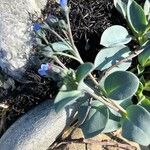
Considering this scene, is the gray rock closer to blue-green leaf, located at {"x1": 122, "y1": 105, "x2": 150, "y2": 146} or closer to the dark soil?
the dark soil

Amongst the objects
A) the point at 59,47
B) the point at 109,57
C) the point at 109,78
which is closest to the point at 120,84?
the point at 109,78

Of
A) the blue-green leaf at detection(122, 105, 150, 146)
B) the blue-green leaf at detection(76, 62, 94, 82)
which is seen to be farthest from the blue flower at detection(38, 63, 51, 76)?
the blue-green leaf at detection(122, 105, 150, 146)

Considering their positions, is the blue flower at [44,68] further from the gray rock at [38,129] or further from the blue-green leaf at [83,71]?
the gray rock at [38,129]

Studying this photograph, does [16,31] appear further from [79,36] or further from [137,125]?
[137,125]

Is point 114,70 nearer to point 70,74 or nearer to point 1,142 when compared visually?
point 70,74

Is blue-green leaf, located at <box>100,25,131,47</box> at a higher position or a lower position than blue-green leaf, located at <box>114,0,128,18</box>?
lower

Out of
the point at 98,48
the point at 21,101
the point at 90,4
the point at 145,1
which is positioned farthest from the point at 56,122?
the point at 145,1
